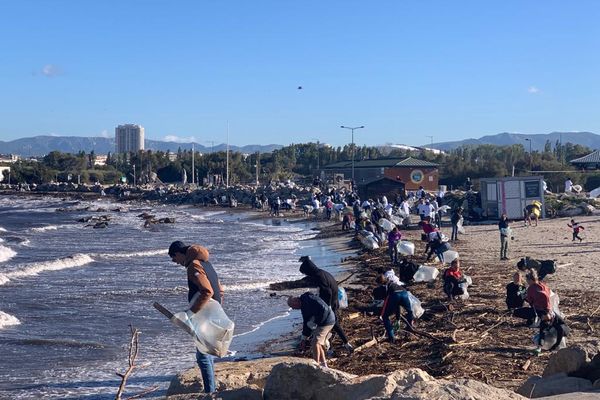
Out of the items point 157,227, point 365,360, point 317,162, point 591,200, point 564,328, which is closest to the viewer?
point 564,328

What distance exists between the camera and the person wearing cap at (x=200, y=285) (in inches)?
305

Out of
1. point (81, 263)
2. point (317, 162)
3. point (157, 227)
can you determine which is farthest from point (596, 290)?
point (317, 162)

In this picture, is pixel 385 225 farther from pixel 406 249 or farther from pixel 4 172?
pixel 4 172

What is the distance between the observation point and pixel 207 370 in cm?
793

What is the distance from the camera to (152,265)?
2736cm

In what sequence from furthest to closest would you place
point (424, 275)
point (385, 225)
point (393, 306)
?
point (385, 225) < point (424, 275) < point (393, 306)

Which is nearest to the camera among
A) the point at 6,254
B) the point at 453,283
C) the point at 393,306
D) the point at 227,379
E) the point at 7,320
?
the point at 227,379

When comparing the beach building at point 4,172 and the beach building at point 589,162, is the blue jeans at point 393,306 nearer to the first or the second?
the beach building at point 589,162

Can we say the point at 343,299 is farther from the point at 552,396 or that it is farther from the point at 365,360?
the point at 552,396

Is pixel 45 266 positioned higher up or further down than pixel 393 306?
further down

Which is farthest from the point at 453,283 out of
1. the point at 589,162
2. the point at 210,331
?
the point at 589,162

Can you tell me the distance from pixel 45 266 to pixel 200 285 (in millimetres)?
20748

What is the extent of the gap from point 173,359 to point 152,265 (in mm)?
14718

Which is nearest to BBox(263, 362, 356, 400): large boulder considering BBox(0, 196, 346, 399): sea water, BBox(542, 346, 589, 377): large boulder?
BBox(542, 346, 589, 377): large boulder
